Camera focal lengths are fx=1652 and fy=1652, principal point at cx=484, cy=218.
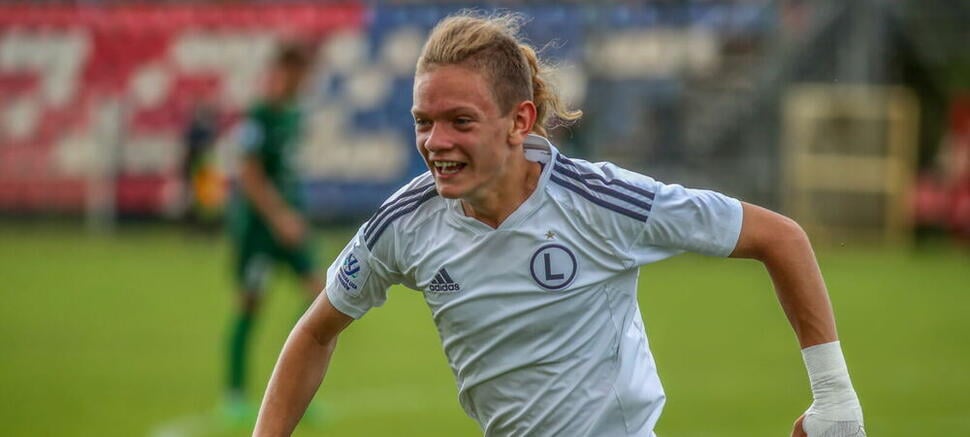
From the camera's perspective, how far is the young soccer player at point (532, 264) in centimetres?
462

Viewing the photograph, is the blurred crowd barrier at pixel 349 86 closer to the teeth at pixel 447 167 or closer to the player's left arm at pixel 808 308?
the player's left arm at pixel 808 308

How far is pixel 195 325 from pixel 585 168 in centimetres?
1223

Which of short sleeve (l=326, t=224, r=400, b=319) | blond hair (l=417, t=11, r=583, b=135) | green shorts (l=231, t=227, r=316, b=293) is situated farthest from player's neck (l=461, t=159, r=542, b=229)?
green shorts (l=231, t=227, r=316, b=293)

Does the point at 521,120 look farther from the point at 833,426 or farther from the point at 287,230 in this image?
the point at 287,230

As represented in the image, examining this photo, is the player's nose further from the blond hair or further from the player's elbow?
the player's elbow

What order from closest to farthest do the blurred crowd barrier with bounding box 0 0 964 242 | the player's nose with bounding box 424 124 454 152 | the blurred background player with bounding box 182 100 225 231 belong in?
the player's nose with bounding box 424 124 454 152, the blurred crowd barrier with bounding box 0 0 964 242, the blurred background player with bounding box 182 100 225 231

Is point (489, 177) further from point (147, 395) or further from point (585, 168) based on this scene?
point (147, 395)

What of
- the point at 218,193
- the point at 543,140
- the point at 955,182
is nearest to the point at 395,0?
the point at 218,193

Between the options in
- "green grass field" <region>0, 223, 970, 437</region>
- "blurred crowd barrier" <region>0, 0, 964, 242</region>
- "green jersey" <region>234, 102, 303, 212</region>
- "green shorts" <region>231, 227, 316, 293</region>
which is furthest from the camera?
"blurred crowd barrier" <region>0, 0, 964, 242</region>

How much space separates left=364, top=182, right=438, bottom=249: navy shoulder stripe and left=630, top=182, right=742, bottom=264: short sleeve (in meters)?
0.63

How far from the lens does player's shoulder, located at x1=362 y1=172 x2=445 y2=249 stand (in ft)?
15.7

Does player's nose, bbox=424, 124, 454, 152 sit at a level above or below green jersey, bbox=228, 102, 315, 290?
above

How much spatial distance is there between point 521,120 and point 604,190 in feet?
1.01

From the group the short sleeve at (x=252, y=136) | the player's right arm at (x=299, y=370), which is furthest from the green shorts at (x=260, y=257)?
the player's right arm at (x=299, y=370)
